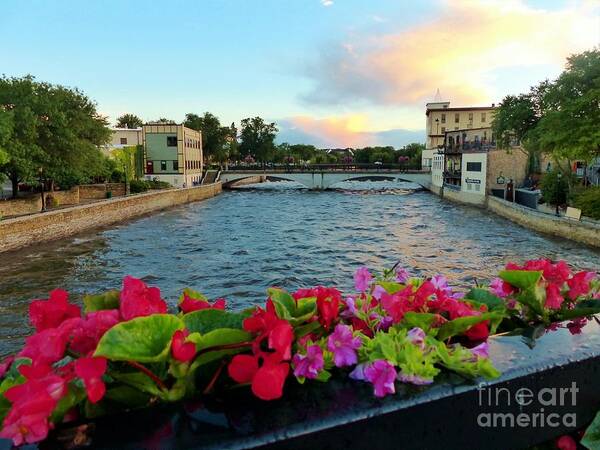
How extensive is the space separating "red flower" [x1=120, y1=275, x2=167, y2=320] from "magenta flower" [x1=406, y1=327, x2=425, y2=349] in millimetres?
852

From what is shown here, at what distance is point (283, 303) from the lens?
6.20 ft

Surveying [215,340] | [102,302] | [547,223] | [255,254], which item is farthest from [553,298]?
[547,223]

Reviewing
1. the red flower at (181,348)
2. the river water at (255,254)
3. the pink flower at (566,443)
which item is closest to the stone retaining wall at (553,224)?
the river water at (255,254)

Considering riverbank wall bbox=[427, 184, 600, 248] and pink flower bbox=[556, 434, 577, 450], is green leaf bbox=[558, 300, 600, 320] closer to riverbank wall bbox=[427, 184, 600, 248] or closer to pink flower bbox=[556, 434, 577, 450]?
pink flower bbox=[556, 434, 577, 450]

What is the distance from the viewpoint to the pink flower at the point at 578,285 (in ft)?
7.97

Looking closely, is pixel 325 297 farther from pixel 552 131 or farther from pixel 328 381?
pixel 552 131

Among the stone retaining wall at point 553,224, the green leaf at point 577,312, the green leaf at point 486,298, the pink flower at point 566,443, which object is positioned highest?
the green leaf at point 486,298

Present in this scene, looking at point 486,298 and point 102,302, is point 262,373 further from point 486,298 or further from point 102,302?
Answer: point 486,298

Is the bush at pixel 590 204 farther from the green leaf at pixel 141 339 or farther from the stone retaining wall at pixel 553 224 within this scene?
the green leaf at pixel 141 339

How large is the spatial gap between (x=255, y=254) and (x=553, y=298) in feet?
76.0

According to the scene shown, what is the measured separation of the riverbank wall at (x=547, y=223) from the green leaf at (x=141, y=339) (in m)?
28.9

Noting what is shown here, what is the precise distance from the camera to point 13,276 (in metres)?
19.8

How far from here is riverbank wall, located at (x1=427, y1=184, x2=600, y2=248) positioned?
2644 centimetres

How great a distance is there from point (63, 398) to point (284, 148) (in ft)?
512
